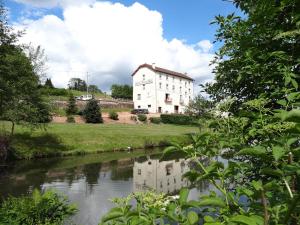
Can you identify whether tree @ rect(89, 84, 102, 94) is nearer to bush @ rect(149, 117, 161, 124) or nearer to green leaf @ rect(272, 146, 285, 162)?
bush @ rect(149, 117, 161, 124)

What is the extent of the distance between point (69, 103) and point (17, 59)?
39672mm

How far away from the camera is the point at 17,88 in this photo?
2572cm

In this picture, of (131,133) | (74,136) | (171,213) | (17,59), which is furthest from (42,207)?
(131,133)

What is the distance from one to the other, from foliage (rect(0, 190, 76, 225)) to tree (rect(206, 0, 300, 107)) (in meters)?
4.60

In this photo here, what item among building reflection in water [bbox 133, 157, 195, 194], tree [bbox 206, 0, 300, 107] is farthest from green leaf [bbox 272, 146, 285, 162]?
building reflection in water [bbox 133, 157, 195, 194]

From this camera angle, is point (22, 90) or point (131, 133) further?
point (131, 133)

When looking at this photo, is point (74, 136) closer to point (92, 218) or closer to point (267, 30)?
point (92, 218)

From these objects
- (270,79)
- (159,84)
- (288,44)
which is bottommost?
(270,79)

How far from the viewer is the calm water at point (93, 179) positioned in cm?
1571

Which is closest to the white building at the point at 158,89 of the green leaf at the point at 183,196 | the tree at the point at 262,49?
the tree at the point at 262,49

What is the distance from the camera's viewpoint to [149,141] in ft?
138

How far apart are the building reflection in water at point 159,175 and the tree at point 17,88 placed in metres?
9.62

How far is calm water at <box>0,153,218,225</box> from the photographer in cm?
1571

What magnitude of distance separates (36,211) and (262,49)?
5.68 m
